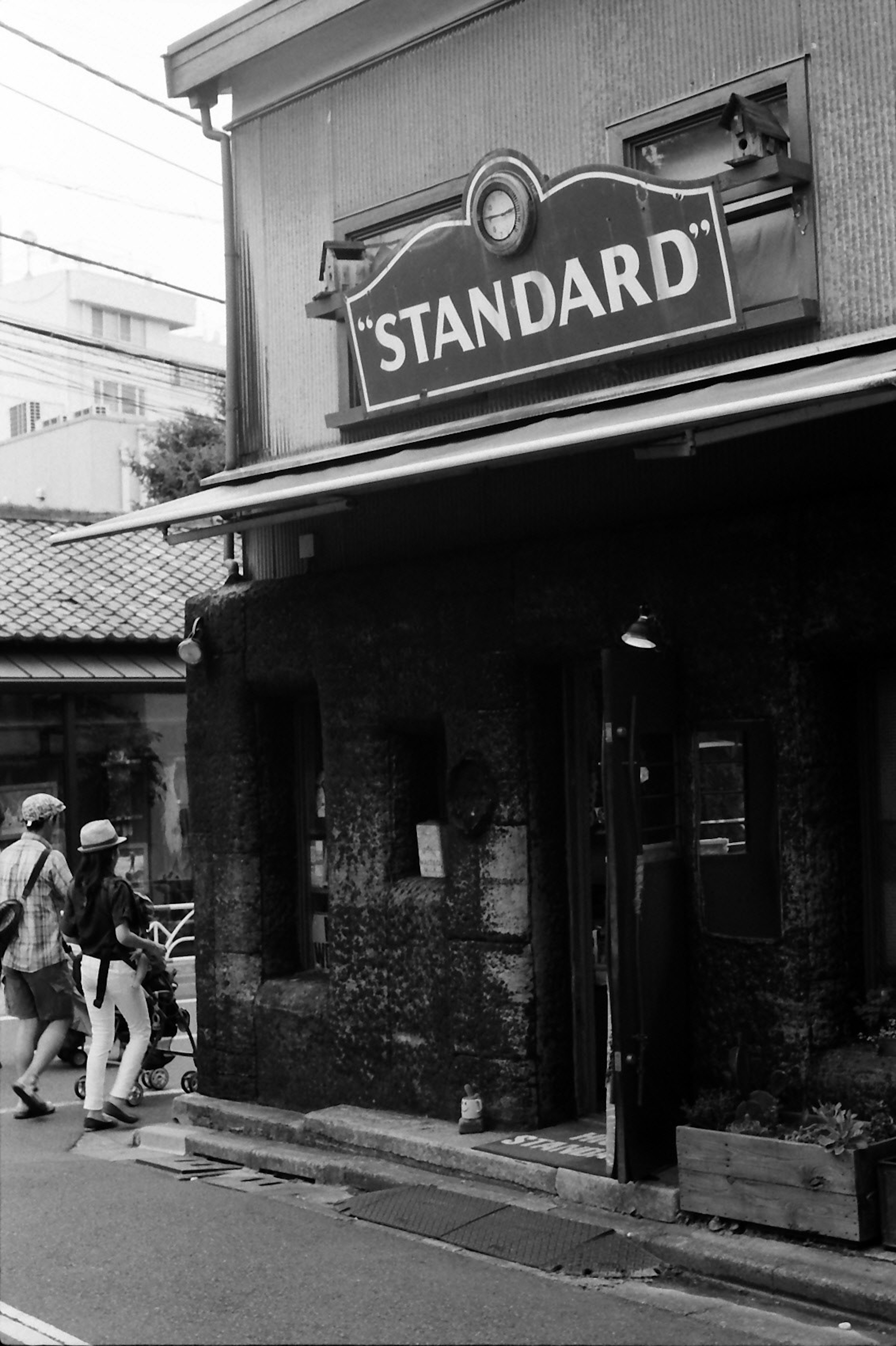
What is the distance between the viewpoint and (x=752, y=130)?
7.86 m

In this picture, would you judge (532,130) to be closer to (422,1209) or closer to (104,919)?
(104,919)

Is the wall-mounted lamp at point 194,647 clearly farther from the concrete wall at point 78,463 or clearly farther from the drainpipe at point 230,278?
the concrete wall at point 78,463

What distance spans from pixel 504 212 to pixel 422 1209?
5.38 m

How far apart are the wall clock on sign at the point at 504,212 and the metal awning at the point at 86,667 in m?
11.0

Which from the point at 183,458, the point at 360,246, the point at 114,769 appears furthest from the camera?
the point at 183,458

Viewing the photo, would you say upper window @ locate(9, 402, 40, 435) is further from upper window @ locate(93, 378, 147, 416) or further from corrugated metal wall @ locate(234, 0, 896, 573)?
corrugated metal wall @ locate(234, 0, 896, 573)

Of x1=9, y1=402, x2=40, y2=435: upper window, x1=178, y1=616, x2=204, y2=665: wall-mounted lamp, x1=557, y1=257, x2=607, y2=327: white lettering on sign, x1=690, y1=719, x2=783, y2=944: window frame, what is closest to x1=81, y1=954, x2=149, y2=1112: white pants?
x1=178, y1=616, x2=204, y2=665: wall-mounted lamp

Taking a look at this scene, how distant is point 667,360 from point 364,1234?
4.77 metres

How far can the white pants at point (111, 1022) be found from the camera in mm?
10805

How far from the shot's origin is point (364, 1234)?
26.6 ft

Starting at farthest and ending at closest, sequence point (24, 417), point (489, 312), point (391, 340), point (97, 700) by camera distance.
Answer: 1. point (24, 417)
2. point (97, 700)
3. point (391, 340)
4. point (489, 312)

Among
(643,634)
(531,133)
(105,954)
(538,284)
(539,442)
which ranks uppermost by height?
(531,133)

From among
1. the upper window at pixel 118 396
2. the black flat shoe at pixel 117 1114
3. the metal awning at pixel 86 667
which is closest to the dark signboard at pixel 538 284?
the black flat shoe at pixel 117 1114

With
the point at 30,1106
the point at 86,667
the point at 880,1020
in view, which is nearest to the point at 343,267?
the point at 880,1020
